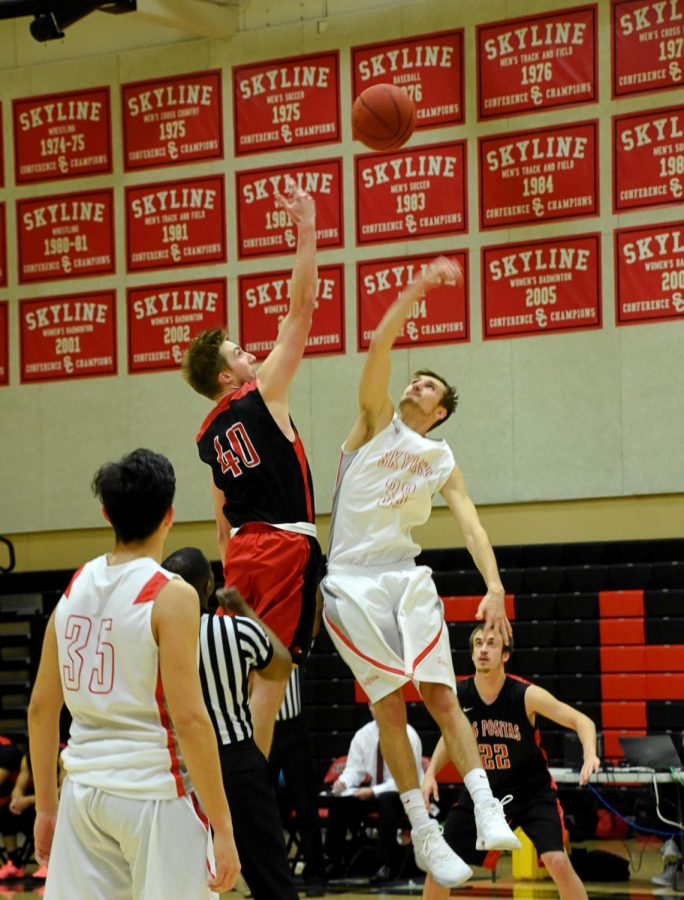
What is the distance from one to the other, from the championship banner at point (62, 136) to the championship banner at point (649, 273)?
6106 millimetres

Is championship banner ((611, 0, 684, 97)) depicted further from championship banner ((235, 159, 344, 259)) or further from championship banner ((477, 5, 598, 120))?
championship banner ((235, 159, 344, 259))

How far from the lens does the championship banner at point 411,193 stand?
46.2 ft

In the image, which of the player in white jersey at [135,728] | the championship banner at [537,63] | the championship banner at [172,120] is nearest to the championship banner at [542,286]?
the championship banner at [537,63]

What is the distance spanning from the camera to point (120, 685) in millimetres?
3900

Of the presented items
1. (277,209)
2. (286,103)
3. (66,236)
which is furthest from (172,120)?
(66,236)

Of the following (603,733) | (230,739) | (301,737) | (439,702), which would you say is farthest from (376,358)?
(603,733)

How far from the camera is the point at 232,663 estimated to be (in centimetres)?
500

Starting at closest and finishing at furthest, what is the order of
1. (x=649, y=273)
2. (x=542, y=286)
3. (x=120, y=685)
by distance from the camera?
(x=120, y=685) < (x=649, y=273) < (x=542, y=286)

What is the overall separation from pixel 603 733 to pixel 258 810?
8.10 m

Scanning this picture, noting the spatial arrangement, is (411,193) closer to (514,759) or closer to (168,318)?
(168,318)

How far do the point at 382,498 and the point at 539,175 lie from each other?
7884mm

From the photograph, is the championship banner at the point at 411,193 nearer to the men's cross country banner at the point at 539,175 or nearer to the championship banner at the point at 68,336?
the men's cross country banner at the point at 539,175

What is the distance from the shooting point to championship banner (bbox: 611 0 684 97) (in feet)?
43.5

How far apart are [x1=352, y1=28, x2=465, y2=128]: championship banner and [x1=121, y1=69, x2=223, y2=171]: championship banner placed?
1772mm
